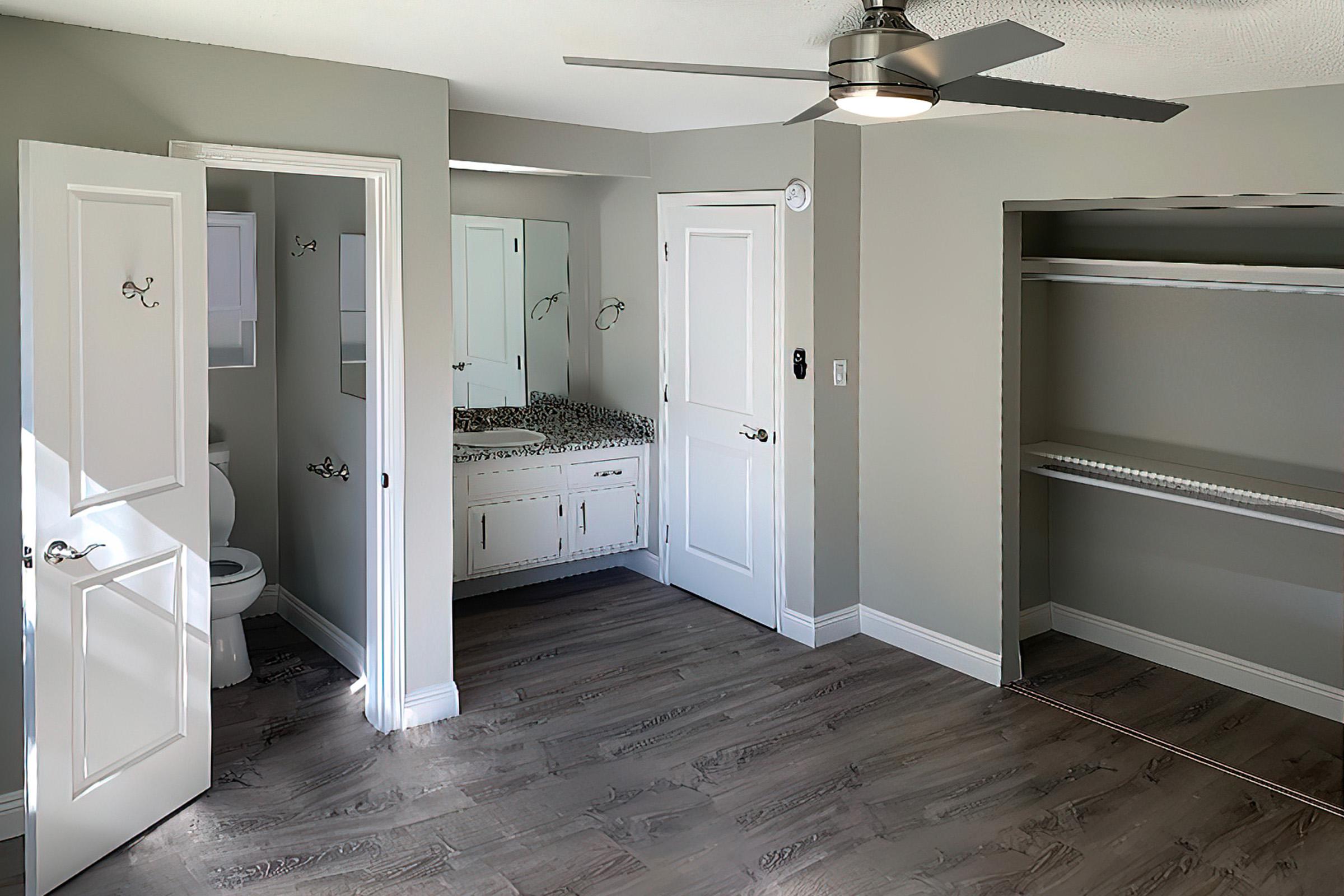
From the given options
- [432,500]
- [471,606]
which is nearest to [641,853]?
[432,500]

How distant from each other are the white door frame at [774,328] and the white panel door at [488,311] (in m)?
0.82

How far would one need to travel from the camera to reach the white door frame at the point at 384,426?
3.65 metres

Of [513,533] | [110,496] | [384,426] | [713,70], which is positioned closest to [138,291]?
[110,496]

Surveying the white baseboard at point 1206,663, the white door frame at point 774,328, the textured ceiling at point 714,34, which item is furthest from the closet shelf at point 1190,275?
the white baseboard at point 1206,663

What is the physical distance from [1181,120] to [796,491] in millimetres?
2070

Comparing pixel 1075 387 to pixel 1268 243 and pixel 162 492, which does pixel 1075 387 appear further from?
pixel 162 492

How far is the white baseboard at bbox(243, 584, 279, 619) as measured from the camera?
16.6 ft

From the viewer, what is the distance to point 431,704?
4004 mm

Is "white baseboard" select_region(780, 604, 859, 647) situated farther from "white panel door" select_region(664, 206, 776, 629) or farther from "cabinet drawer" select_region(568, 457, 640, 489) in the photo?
"cabinet drawer" select_region(568, 457, 640, 489)

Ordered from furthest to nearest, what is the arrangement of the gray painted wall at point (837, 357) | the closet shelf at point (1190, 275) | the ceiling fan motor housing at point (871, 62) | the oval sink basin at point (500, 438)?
the oval sink basin at point (500, 438) < the gray painted wall at point (837, 357) < the closet shelf at point (1190, 275) < the ceiling fan motor housing at point (871, 62)

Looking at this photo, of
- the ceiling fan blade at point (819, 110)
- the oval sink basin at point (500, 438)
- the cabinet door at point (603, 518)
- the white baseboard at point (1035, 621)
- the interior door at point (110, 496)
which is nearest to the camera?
the ceiling fan blade at point (819, 110)

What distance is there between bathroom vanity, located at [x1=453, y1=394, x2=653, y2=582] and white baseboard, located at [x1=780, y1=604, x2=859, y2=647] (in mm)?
1142

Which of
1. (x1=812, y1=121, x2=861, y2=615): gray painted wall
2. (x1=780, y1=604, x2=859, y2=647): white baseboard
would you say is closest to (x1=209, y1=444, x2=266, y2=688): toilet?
(x1=780, y1=604, x2=859, y2=647): white baseboard

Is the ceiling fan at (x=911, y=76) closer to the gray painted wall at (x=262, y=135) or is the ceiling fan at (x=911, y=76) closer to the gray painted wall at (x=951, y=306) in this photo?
the gray painted wall at (x=951, y=306)
